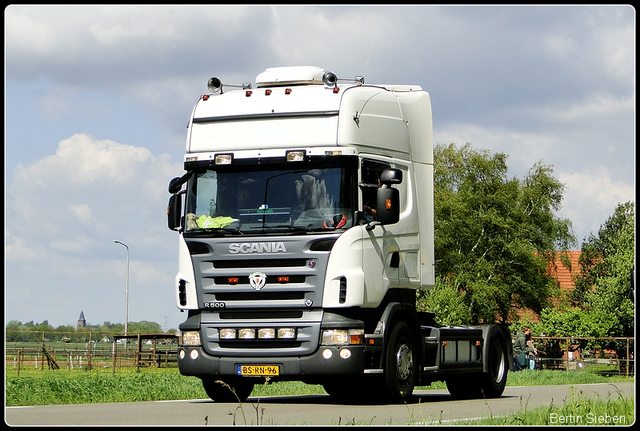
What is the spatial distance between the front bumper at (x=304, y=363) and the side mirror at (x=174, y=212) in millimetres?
1840

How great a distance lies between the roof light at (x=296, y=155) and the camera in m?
13.6

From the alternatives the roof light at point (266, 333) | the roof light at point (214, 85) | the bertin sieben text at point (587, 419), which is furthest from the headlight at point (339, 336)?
the roof light at point (214, 85)

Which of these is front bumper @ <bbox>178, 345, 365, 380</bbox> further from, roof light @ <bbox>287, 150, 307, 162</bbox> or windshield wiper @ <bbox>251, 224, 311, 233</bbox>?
roof light @ <bbox>287, 150, 307, 162</bbox>

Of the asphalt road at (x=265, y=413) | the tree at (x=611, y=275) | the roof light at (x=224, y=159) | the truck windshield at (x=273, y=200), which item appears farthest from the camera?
the tree at (x=611, y=275)

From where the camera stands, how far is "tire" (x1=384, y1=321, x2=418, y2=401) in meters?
13.8

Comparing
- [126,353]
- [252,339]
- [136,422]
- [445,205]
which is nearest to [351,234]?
[252,339]

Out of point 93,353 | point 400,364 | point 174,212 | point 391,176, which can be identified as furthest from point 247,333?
point 93,353

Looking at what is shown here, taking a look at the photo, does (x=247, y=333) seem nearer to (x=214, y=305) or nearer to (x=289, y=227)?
(x=214, y=305)

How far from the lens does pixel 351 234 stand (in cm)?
1328

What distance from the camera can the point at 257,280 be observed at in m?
13.4

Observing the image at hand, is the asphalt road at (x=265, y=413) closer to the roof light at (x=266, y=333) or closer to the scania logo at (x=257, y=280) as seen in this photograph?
the roof light at (x=266, y=333)

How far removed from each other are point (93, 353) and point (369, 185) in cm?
3055

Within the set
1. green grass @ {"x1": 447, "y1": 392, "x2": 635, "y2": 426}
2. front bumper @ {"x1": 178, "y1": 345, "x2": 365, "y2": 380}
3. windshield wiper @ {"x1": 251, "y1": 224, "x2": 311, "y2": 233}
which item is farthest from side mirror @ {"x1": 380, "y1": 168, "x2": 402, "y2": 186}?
green grass @ {"x1": 447, "y1": 392, "x2": 635, "y2": 426}

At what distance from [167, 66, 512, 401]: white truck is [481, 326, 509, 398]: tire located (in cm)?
216
